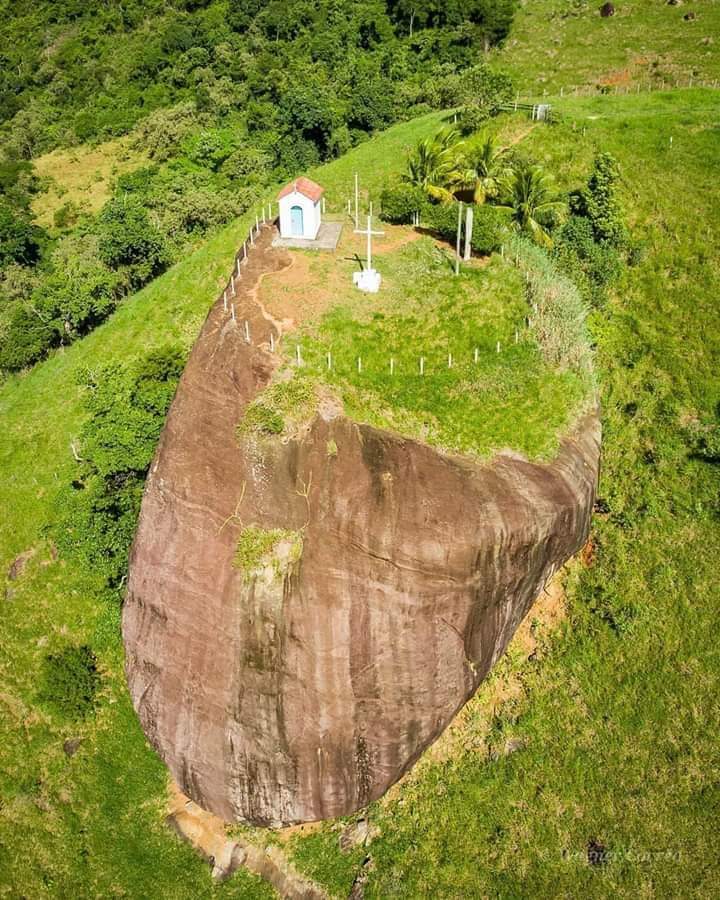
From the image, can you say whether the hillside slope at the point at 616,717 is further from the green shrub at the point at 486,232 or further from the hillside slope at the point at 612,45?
the hillside slope at the point at 612,45

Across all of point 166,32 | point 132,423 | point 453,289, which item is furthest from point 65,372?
point 166,32

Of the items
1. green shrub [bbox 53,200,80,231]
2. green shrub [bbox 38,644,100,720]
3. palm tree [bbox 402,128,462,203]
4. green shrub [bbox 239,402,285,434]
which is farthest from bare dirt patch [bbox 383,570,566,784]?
green shrub [bbox 53,200,80,231]

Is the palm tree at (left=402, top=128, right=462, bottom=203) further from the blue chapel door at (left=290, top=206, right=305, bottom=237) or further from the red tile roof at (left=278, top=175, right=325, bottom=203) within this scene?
the blue chapel door at (left=290, top=206, right=305, bottom=237)

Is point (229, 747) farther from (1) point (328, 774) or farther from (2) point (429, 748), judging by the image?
(2) point (429, 748)

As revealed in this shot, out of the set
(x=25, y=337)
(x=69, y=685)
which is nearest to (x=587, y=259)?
(x=69, y=685)

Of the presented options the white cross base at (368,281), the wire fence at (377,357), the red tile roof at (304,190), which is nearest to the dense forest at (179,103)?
the red tile roof at (304,190)
